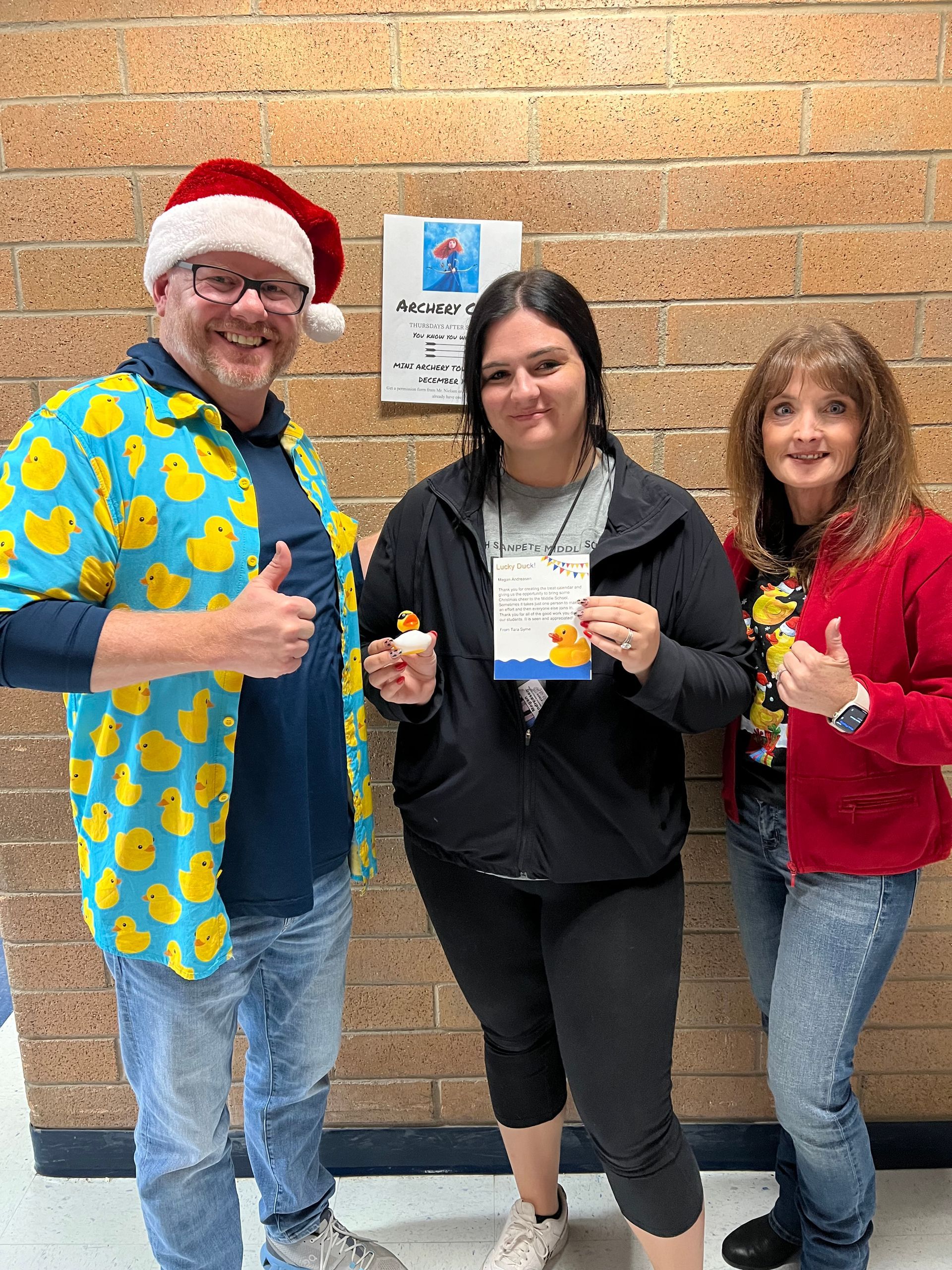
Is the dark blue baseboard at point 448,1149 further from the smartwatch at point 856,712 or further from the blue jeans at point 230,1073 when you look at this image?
the smartwatch at point 856,712

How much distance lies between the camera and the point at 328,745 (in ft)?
5.05

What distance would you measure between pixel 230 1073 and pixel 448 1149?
2.98 ft

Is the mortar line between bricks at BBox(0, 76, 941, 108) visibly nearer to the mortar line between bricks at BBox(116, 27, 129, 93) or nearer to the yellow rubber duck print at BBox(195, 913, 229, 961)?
the mortar line between bricks at BBox(116, 27, 129, 93)

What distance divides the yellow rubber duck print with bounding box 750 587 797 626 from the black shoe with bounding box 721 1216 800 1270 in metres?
1.36

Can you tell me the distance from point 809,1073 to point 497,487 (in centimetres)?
124

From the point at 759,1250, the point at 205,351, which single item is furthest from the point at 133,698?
the point at 759,1250

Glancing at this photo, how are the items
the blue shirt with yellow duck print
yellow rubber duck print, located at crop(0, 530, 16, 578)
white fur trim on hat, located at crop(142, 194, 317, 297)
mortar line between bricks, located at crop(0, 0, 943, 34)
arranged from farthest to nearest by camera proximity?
1. mortar line between bricks, located at crop(0, 0, 943, 34)
2. white fur trim on hat, located at crop(142, 194, 317, 297)
3. the blue shirt with yellow duck print
4. yellow rubber duck print, located at crop(0, 530, 16, 578)

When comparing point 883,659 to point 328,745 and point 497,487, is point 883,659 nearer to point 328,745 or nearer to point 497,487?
Result: point 497,487

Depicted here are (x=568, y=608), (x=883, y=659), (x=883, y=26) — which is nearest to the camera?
(x=568, y=608)

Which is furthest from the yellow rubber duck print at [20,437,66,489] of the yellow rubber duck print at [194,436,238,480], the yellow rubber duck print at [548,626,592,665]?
the yellow rubber duck print at [548,626,592,665]

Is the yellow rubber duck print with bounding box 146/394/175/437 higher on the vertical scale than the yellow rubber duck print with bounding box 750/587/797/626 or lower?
higher

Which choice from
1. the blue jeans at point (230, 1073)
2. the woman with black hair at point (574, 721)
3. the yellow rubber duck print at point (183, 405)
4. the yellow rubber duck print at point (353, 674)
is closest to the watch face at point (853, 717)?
the woman with black hair at point (574, 721)

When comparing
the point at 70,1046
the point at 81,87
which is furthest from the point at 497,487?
the point at 70,1046

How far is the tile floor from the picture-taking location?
1900mm
